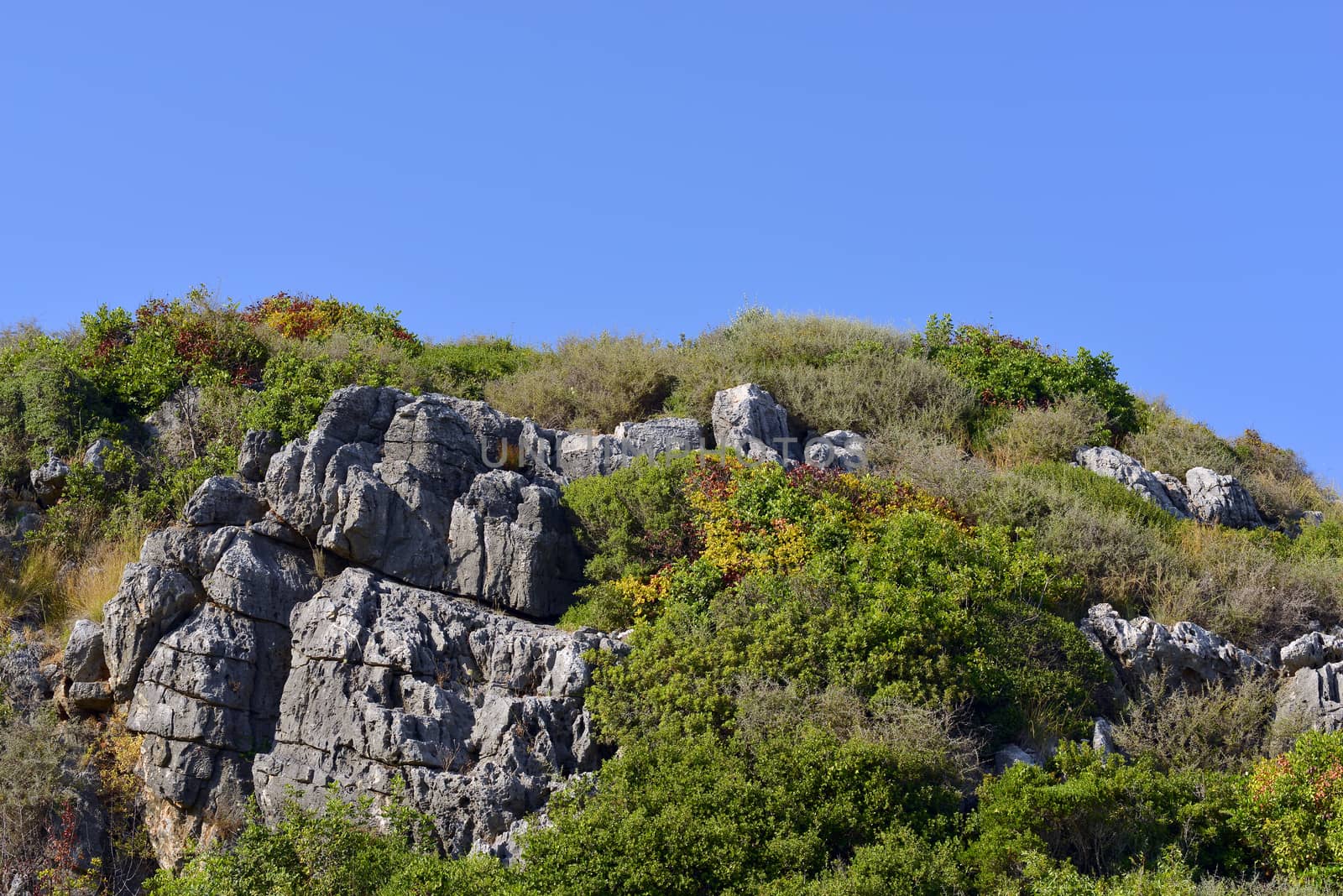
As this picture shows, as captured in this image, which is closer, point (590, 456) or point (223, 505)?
point (223, 505)

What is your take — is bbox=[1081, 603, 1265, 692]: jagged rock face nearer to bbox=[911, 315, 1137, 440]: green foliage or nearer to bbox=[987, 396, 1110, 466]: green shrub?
bbox=[987, 396, 1110, 466]: green shrub

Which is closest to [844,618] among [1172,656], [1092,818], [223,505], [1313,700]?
[1092,818]

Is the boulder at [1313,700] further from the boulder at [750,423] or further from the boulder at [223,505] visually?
the boulder at [223,505]

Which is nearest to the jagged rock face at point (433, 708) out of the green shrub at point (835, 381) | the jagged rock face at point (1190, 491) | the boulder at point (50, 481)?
the boulder at point (50, 481)

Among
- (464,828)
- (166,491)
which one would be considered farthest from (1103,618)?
(166,491)

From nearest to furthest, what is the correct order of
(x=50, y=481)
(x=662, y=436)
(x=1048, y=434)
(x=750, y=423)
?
(x=50, y=481) → (x=662, y=436) → (x=750, y=423) → (x=1048, y=434)

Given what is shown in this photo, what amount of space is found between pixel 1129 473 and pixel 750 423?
586 centimetres

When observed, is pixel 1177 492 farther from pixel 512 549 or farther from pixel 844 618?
pixel 512 549

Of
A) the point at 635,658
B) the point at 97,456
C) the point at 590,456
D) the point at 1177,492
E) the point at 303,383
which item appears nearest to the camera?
the point at 635,658

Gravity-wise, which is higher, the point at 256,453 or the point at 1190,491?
the point at 1190,491

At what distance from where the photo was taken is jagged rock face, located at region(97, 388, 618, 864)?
12.9 m

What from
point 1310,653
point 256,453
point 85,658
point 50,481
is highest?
point 256,453

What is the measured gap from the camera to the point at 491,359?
78.5ft

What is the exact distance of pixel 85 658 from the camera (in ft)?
47.9
